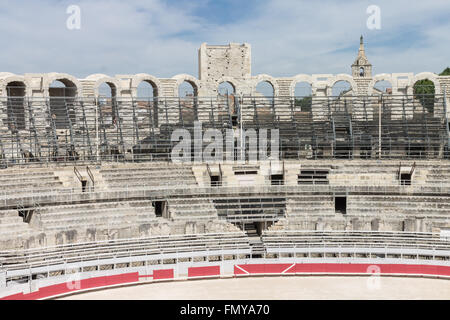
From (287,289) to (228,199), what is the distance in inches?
338

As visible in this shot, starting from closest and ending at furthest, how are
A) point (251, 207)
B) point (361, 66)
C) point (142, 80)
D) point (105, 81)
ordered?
point (251, 207), point (105, 81), point (142, 80), point (361, 66)

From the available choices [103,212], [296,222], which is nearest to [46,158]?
[103,212]

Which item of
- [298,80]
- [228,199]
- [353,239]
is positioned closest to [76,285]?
[228,199]

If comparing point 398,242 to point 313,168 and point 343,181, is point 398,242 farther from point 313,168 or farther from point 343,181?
point 313,168

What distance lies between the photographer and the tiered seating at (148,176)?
2598 cm

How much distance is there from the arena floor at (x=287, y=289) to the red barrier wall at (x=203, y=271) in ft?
1.14

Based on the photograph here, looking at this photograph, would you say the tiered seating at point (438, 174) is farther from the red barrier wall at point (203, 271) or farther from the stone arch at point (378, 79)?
the red barrier wall at point (203, 271)

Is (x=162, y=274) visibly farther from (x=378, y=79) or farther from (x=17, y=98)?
(x=378, y=79)

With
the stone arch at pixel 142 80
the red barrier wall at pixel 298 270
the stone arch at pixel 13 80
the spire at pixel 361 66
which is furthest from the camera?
the spire at pixel 361 66

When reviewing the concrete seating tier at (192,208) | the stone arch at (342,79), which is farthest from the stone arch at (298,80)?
the concrete seating tier at (192,208)

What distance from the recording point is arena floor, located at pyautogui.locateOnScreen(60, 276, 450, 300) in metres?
16.8

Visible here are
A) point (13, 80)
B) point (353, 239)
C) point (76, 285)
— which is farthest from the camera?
point (13, 80)

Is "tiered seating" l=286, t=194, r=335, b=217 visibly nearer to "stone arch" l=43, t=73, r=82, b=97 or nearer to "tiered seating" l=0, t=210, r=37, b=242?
"tiered seating" l=0, t=210, r=37, b=242

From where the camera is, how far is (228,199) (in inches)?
1006
